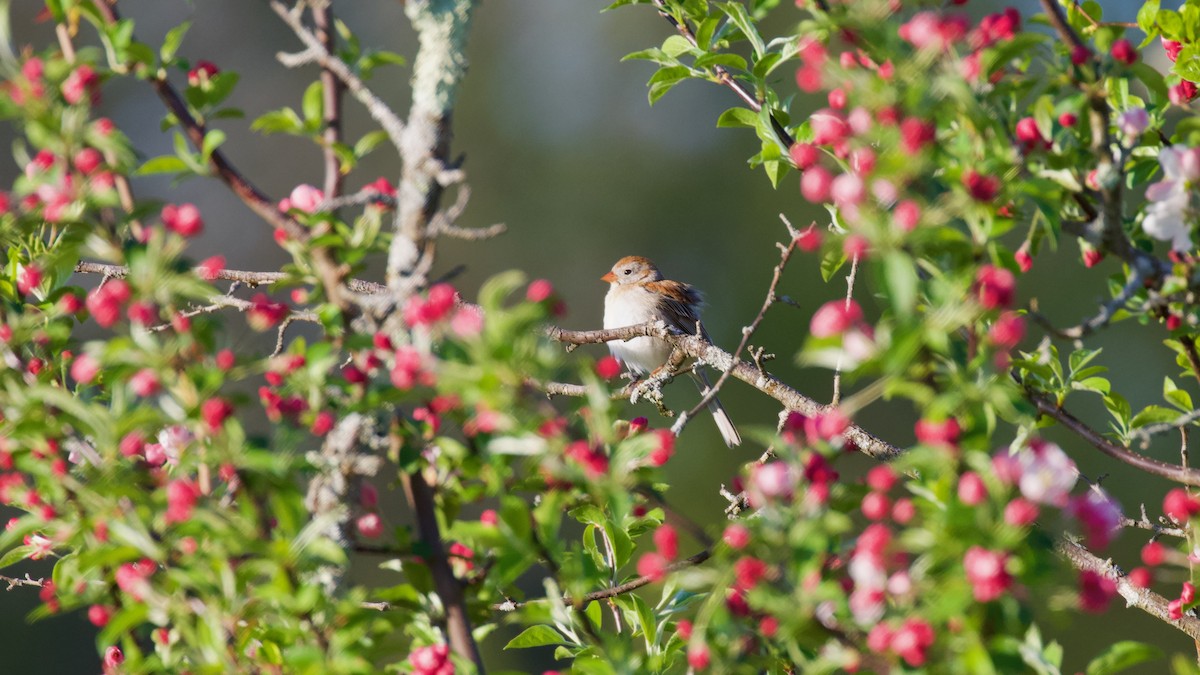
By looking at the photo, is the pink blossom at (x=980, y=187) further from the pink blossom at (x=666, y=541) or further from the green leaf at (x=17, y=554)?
the green leaf at (x=17, y=554)

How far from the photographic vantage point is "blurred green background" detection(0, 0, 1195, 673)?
411 inches

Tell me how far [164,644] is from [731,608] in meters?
0.84

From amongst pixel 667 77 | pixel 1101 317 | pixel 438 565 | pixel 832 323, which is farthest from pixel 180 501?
pixel 667 77

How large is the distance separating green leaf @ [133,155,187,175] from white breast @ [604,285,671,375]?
479 cm

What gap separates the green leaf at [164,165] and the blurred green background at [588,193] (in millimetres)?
7749

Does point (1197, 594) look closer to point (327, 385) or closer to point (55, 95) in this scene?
point (327, 385)

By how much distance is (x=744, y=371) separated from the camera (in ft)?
10.8

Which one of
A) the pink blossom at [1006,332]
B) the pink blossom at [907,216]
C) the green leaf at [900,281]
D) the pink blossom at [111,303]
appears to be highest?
the pink blossom at [111,303]

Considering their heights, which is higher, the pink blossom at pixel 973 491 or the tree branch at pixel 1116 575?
the pink blossom at pixel 973 491

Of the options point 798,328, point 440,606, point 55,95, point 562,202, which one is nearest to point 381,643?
point 440,606

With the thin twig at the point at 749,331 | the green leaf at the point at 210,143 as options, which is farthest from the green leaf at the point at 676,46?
the green leaf at the point at 210,143

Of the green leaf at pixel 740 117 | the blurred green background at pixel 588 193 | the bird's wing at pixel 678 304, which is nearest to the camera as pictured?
the green leaf at pixel 740 117

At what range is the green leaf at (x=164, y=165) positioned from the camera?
169 centimetres

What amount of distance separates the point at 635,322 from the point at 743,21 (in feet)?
13.1
